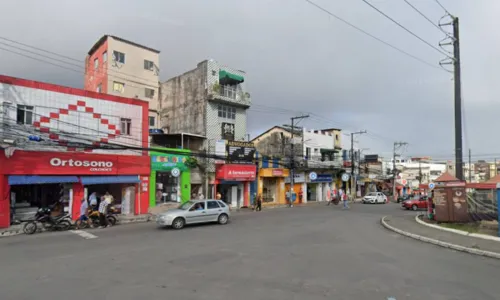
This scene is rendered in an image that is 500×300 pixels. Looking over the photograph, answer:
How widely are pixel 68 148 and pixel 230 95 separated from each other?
18.0 m

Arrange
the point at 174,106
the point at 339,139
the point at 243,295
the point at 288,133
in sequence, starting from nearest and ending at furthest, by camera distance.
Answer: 1. the point at 243,295
2. the point at 174,106
3. the point at 288,133
4. the point at 339,139

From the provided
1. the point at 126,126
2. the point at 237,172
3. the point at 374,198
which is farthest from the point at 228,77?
the point at 374,198

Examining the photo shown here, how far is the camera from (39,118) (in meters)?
18.8

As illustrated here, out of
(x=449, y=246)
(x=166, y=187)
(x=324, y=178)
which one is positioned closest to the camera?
(x=449, y=246)

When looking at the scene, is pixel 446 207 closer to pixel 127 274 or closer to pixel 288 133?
pixel 127 274

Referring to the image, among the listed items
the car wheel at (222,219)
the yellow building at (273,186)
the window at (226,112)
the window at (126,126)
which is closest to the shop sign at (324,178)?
the yellow building at (273,186)

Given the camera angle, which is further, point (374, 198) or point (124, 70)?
point (374, 198)

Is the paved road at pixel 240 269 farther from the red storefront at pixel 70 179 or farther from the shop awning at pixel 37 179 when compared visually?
the red storefront at pixel 70 179

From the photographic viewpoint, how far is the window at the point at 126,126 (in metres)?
22.8

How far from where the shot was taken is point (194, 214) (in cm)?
1775

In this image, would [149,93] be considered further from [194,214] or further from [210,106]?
[194,214]

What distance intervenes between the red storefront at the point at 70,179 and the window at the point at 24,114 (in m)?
1.78

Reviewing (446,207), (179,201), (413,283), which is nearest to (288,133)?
(179,201)

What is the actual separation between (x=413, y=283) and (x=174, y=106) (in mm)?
32595
